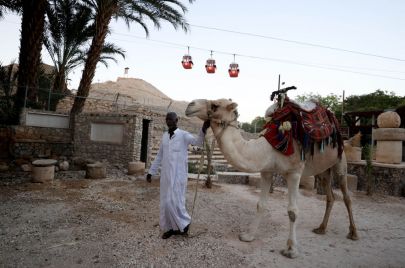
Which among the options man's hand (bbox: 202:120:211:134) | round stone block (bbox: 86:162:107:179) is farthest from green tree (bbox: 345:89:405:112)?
man's hand (bbox: 202:120:211:134)

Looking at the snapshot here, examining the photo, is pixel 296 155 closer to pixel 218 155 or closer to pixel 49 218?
pixel 49 218

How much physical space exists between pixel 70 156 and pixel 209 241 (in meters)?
10.3

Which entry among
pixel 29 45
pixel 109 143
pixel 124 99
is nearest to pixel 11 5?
pixel 29 45

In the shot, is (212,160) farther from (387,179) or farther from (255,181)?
(387,179)

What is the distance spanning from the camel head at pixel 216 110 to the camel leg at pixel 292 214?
1284 mm

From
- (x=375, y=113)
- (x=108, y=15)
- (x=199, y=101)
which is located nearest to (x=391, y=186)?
(x=199, y=101)

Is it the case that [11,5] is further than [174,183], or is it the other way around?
[11,5]

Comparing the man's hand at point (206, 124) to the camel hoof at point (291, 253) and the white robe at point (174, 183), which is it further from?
the camel hoof at point (291, 253)

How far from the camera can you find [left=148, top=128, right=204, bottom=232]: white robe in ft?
13.4

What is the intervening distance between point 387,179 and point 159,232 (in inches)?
345

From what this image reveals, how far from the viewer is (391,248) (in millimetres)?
4285

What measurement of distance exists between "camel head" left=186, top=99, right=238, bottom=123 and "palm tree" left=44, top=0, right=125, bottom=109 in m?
11.5

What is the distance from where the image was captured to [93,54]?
1291 cm

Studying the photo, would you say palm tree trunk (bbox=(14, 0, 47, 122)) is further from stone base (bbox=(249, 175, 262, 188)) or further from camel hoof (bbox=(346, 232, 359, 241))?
camel hoof (bbox=(346, 232, 359, 241))
